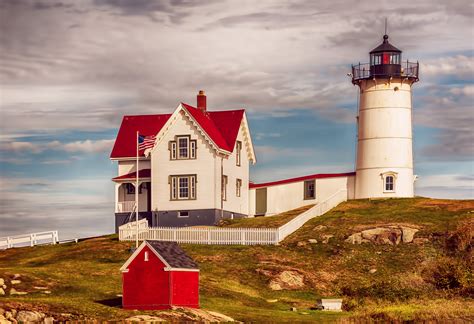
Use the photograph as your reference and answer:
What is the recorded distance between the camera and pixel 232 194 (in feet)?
240

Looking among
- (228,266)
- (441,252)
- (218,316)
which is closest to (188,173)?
(228,266)

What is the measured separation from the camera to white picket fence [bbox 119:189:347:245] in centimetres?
6266

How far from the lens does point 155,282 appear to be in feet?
148

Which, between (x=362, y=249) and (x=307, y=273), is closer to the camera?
(x=307, y=273)

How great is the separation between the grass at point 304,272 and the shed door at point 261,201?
20.3ft

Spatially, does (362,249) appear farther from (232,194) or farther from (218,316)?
(218,316)

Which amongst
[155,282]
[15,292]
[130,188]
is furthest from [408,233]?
[15,292]

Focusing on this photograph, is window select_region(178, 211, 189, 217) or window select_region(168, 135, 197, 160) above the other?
window select_region(168, 135, 197, 160)

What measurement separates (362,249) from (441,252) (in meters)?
4.55

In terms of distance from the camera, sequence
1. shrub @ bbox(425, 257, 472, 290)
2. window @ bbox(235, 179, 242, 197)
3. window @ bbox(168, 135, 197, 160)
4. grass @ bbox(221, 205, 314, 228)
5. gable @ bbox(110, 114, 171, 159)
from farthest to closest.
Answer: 1. gable @ bbox(110, 114, 171, 159)
2. window @ bbox(235, 179, 242, 197)
3. window @ bbox(168, 135, 197, 160)
4. grass @ bbox(221, 205, 314, 228)
5. shrub @ bbox(425, 257, 472, 290)

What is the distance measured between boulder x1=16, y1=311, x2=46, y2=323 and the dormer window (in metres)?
38.0

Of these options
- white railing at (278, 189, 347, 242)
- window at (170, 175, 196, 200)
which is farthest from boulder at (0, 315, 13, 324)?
window at (170, 175, 196, 200)

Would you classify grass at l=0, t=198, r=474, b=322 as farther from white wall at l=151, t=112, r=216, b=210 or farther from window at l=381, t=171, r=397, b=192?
white wall at l=151, t=112, r=216, b=210

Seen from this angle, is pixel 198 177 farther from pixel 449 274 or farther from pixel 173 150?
pixel 449 274
